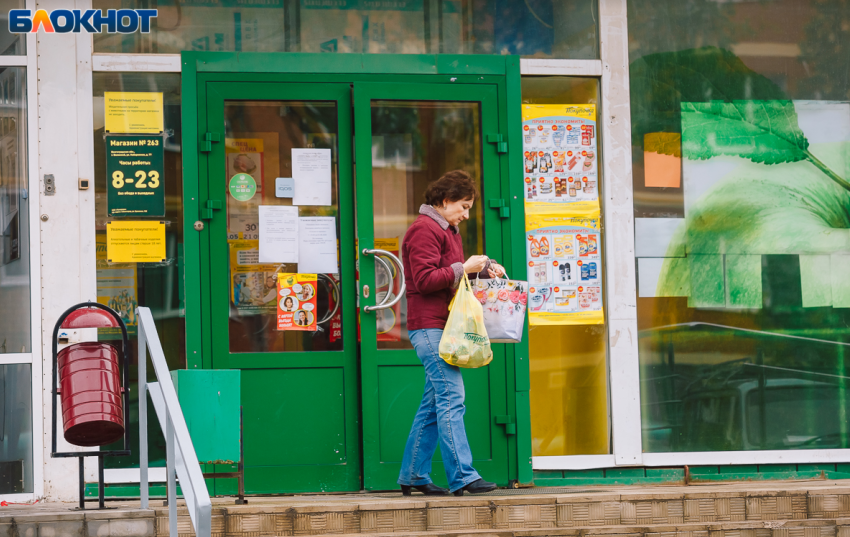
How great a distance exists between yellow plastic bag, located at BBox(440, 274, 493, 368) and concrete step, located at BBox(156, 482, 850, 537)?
73 centimetres

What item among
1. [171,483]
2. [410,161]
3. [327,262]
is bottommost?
[171,483]

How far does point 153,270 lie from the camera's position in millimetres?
5773

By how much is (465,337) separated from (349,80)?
192 cm

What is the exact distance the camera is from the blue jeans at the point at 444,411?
5.04 m

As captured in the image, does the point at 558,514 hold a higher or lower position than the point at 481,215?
lower

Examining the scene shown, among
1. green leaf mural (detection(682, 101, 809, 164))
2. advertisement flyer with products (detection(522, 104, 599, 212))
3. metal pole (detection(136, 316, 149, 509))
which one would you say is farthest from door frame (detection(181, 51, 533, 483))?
green leaf mural (detection(682, 101, 809, 164))

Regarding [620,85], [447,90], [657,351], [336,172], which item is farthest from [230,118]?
[657,351]

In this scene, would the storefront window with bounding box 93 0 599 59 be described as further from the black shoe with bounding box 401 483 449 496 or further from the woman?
the black shoe with bounding box 401 483 449 496

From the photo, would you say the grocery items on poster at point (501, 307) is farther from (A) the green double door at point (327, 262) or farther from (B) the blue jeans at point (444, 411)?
(A) the green double door at point (327, 262)

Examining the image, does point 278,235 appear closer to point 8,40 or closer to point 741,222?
point 8,40

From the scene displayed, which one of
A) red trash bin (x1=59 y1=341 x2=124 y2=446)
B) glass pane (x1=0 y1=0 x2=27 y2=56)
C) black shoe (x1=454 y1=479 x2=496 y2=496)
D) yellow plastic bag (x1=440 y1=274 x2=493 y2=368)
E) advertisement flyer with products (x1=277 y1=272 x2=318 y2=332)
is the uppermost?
glass pane (x1=0 y1=0 x2=27 y2=56)

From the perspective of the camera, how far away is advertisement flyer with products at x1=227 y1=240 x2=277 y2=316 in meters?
5.85

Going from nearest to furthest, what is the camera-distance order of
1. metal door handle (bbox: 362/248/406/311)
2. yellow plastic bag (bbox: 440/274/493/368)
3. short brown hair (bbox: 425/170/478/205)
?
yellow plastic bag (bbox: 440/274/493/368) < short brown hair (bbox: 425/170/478/205) < metal door handle (bbox: 362/248/406/311)

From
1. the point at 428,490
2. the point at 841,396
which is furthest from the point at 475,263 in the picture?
the point at 841,396
